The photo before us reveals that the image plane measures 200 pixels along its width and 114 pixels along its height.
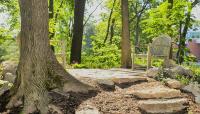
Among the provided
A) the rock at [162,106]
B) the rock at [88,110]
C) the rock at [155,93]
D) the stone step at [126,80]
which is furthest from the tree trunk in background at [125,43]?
the rock at [88,110]

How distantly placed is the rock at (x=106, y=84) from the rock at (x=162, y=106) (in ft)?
3.41

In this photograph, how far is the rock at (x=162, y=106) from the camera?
6352 mm

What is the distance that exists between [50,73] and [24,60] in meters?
0.60

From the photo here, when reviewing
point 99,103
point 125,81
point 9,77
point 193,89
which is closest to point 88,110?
point 99,103

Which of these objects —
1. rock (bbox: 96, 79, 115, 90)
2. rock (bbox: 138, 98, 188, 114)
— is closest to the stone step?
rock (bbox: 96, 79, 115, 90)

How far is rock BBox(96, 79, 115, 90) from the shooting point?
7.48 metres

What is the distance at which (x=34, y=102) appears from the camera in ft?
20.1

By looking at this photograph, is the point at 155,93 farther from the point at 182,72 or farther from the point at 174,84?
the point at 182,72

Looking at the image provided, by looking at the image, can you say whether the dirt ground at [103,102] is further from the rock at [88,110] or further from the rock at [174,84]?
the rock at [174,84]

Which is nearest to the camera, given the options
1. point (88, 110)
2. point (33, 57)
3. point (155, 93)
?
point (88, 110)

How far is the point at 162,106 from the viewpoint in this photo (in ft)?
21.0

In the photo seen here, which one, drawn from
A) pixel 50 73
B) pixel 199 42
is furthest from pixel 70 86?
pixel 199 42

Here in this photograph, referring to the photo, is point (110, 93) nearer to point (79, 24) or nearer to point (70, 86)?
point (70, 86)

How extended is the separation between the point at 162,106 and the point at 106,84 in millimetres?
1511
